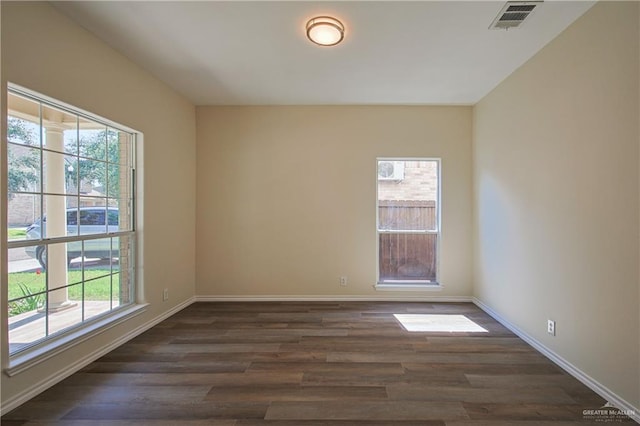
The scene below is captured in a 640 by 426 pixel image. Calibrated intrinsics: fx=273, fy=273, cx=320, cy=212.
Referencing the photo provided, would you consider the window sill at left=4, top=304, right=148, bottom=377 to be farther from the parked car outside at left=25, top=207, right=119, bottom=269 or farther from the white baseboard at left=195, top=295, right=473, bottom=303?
the white baseboard at left=195, top=295, right=473, bottom=303

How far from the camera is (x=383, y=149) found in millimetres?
3842

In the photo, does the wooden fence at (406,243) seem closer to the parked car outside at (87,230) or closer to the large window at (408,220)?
the large window at (408,220)

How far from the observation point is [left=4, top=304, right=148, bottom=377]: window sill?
1787mm

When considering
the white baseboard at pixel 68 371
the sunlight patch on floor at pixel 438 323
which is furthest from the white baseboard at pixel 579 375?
the white baseboard at pixel 68 371

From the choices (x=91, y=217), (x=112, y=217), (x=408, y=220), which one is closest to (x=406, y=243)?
(x=408, y=220)

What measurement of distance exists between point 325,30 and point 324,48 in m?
0.29

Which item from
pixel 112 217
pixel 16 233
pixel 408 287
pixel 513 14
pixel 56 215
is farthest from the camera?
pixel 408 287

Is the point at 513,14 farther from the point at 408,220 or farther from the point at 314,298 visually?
the point at 314,298

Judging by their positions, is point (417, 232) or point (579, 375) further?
point (417, 232)

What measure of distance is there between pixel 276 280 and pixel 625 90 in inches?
149

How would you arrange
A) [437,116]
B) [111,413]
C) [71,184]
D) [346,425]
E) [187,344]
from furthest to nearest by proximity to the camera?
[437,116], [187,344], [71,184], [111,413], [346,425]

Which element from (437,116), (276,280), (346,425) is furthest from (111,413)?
(437,116)

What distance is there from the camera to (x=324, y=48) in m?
2.46

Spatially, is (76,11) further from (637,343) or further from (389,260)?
(637,343)
